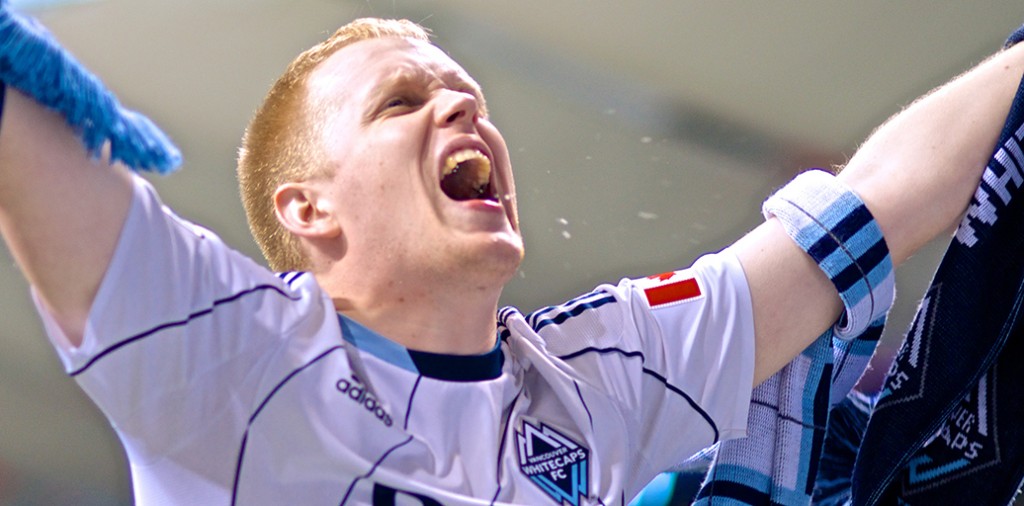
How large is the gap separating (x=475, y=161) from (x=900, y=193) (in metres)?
0.34

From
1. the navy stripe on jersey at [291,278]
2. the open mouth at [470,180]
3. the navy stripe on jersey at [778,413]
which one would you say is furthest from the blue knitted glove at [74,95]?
the navy stripe on jersey at [778,413]

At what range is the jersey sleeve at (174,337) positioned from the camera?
635 millimetres

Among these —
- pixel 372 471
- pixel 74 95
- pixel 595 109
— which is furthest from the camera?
pixel 595 109

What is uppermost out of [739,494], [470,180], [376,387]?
[470,180]

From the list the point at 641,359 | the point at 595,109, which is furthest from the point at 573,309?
the point at 595,109

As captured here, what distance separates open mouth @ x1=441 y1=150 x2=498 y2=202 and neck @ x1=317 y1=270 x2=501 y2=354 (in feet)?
0.31

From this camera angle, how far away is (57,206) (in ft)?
1.99

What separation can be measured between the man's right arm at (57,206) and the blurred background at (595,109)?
2.31 feet

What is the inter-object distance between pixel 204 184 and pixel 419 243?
1.87 ft

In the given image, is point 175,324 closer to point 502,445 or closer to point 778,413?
point 502,445

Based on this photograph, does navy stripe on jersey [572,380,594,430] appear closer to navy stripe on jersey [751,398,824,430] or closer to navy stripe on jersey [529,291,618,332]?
navy stripe on jersey [529,291,618,332]

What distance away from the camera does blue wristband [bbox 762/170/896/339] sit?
903mm

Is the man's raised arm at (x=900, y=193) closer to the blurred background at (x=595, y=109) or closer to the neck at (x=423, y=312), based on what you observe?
the neck at (x=423, y=312)

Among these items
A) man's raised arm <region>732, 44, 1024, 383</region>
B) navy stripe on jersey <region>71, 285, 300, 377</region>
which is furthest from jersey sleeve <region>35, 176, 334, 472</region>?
man's raised arm <region>732, 44, 1024, 383</region>
